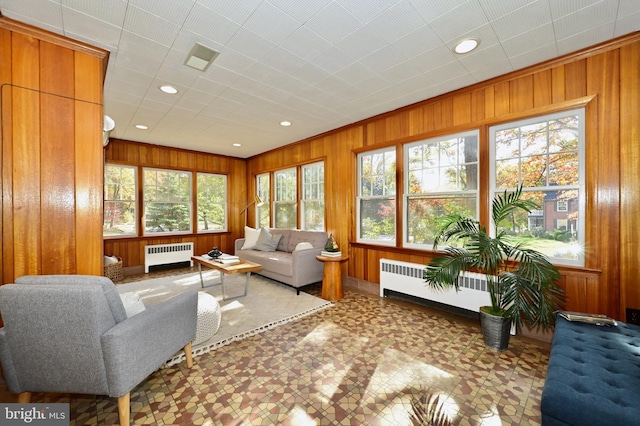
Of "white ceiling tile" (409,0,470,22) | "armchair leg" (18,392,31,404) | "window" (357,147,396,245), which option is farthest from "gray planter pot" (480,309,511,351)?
"armchair leg" (18,392,31,404)

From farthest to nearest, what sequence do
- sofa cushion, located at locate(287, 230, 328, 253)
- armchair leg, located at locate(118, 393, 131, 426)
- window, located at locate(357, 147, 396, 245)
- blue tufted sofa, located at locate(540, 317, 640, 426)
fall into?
sofa cushion, located at locate(287, 230, 328, 253), window, located at locate(357, 147, 396, 245), armchair leg, located at locate(118, 393, 131, 426), blue tufted sofa, located at locate(540, 317, 640, 426)

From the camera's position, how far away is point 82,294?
129 cm

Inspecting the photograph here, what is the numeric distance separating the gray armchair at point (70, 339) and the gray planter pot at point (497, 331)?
282 cm

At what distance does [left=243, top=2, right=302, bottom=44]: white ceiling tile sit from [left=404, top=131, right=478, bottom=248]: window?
7.62 feet

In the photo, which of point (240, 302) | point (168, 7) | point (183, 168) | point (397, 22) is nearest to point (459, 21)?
point (397, 22)

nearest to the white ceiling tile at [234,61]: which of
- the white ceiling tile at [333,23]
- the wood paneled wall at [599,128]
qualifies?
the white ceiling tile at [333,23]

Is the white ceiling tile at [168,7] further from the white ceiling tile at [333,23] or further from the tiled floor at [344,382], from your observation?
the tiled floor at [344,382]

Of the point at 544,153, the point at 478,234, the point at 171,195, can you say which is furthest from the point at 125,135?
the point at 544,153

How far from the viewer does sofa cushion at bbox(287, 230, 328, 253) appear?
457 cm

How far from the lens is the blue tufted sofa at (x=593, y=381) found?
1.10 meters

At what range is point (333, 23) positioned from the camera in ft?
6.58

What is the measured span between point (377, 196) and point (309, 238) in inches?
58.8

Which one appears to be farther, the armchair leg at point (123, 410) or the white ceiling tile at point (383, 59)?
the white ceiling tile at point (383, 59)

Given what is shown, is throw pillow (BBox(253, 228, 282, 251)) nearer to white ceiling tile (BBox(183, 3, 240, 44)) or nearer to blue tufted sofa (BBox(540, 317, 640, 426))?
white ceiling tile (BBox(183, 3, 240, 44))
